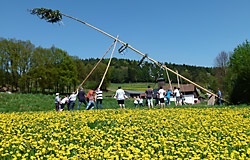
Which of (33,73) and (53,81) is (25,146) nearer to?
(33,73)

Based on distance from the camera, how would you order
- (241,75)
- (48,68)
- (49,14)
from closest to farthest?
(49,14)
(241,75)
(48,68)

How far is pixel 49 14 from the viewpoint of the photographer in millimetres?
17062

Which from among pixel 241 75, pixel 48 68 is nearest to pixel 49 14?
pixel 241 75

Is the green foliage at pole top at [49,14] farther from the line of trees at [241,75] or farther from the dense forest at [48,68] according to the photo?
the line of trees at [241,75]

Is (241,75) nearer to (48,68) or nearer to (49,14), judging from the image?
(49,14)

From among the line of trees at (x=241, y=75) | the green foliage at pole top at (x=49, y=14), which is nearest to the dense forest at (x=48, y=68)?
the line of trees at (x=241, y=75)

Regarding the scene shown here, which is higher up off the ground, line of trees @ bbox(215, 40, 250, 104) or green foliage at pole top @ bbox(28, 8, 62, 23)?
green foliage at pole top @ bbox(28, 8, 62, 23)

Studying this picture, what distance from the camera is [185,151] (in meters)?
4.31

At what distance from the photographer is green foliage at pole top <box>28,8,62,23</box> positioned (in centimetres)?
1654

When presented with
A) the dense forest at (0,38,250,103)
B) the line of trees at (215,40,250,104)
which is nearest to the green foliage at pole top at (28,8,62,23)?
the dense forest at (0,38,250,103)

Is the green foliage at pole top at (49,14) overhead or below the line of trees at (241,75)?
overhead

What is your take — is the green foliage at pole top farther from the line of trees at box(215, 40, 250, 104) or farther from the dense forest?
the line of trees at box(215, 40, 250, 104)

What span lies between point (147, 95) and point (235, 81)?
17.6 m

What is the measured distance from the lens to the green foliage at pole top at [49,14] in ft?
54.3
